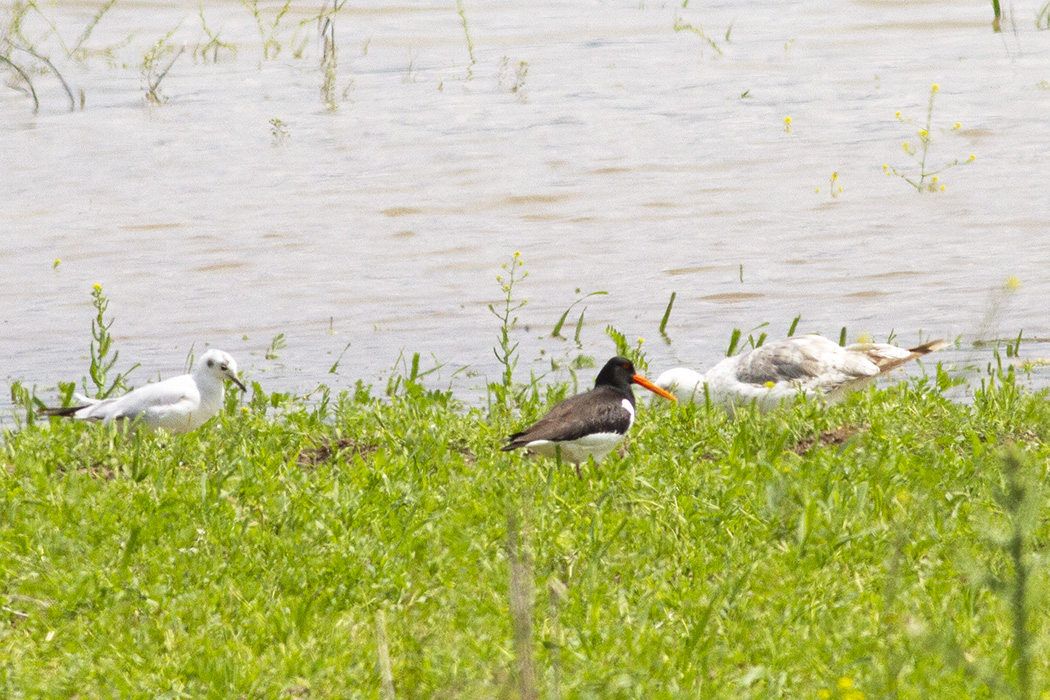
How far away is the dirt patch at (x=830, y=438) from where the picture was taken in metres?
6.99

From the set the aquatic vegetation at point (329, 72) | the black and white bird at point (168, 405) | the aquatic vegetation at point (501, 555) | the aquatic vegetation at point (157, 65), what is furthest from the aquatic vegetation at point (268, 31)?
the aquatic vegetation at point (501, 555)

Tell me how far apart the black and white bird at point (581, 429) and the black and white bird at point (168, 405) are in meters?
1.76

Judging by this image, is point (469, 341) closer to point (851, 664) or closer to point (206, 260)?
point (206, 260)

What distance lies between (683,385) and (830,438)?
112cm

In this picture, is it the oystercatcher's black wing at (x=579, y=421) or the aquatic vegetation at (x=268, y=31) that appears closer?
the oystercatcher's black wing at (x=579, y=421)

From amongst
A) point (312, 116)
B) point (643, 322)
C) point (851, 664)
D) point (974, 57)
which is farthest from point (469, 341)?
point (974, 57)

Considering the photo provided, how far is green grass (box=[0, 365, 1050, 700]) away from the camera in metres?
4.41

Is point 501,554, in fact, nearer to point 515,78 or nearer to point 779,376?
point 779,376

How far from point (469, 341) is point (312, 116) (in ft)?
26.2

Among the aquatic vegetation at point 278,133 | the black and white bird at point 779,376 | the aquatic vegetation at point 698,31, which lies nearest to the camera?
the black and white bird at point 779,376

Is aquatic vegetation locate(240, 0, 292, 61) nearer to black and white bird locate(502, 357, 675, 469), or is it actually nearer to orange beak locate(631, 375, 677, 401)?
orange beak locate(631, 375, 677, 401)

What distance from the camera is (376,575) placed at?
520 cm

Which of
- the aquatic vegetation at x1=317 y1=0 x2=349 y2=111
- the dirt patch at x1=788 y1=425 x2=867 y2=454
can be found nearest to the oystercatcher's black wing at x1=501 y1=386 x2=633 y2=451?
the dirt patch at x1=788 y1=425 x2=867 y2=454

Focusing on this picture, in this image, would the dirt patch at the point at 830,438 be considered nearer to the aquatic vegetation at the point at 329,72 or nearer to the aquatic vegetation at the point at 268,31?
the aquatic vegetation at the point at 329,72
